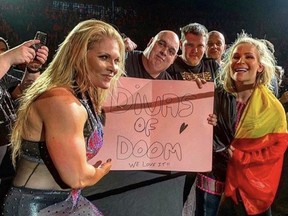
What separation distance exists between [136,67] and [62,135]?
5.48 ft

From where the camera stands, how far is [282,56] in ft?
41.1

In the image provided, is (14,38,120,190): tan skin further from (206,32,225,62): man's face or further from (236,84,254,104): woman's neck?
(206,32,225,62): man's face

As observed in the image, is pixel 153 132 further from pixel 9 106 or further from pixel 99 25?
pixel 99 25

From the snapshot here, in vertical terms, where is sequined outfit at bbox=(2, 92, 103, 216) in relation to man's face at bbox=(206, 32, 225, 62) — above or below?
below

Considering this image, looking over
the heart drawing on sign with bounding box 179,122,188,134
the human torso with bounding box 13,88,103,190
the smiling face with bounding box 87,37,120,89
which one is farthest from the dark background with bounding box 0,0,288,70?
the human torso with bounding box 13,88,103,190

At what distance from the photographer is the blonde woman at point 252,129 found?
9.36 ft

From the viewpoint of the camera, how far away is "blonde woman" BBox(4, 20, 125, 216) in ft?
5.35

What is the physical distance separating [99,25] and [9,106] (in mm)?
1349

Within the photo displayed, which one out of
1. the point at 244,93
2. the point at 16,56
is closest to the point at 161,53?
the point at 244,93

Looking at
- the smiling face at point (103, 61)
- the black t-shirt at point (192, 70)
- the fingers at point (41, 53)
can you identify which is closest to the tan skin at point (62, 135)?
the smiling face at point (103, 61)

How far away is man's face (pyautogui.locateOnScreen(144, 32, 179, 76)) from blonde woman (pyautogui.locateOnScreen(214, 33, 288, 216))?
441 mm

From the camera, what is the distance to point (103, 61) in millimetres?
1897

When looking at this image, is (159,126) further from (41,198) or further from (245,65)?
(41,198)

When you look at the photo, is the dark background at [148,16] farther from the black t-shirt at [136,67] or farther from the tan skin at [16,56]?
the tan skin at [16,56]
